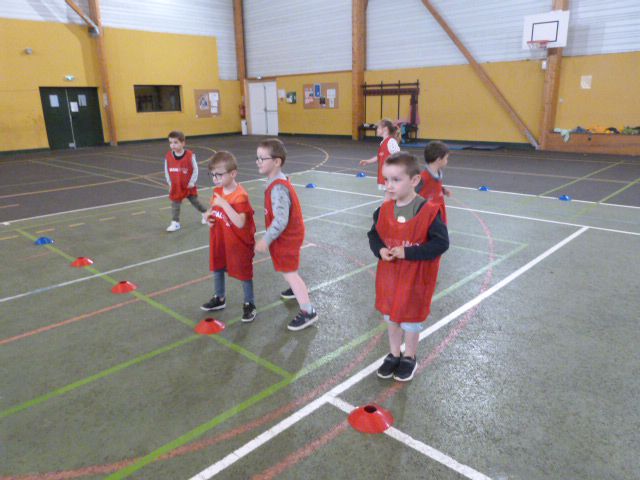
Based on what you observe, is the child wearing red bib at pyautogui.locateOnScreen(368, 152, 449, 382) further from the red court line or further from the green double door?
the green double door

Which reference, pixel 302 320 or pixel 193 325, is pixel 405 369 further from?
pixel 193 325

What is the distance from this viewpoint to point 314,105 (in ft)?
78.8

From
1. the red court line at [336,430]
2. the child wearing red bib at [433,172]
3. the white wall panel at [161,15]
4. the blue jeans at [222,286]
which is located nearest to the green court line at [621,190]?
the child wearing red bib at [433,172]

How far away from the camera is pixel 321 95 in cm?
2352

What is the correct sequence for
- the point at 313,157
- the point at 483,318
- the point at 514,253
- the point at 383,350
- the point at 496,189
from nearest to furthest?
the point at 383,350 < the point at 483,318 < the point at 514,253 < the point at 496,189 < the point at 313,157

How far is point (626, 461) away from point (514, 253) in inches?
144

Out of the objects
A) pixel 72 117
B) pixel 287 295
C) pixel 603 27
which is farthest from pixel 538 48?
pixel 72 117

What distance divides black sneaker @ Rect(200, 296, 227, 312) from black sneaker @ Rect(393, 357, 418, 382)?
6.24 feet

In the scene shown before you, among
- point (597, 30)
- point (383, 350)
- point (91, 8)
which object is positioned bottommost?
point (383, 350)

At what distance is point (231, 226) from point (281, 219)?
51 centimetres

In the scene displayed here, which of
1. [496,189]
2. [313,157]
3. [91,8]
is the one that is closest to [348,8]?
[313,157]

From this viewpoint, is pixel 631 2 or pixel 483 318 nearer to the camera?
pixel 483 318

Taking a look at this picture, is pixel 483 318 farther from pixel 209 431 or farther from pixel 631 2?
pixel 631 2

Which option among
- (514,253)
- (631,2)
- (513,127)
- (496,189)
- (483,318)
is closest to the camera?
(483,318)
